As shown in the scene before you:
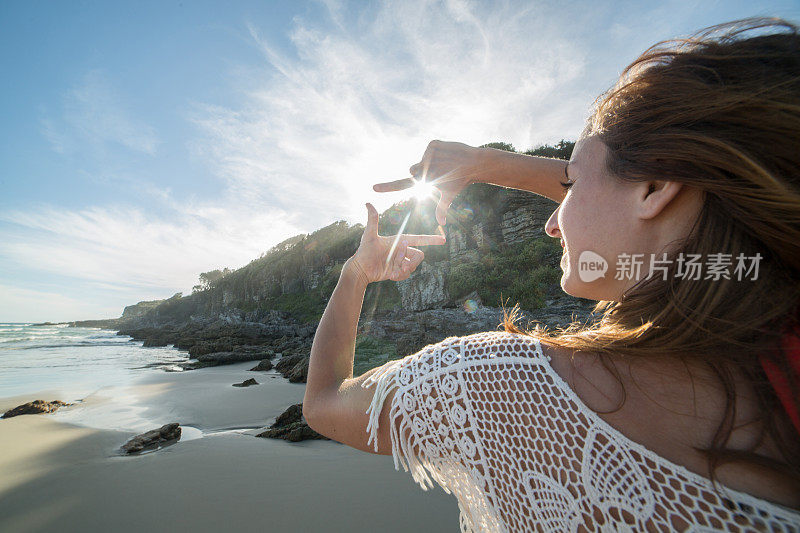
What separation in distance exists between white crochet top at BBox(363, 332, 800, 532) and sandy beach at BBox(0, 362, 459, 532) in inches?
65.6

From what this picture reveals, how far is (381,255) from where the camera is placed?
1454 mm

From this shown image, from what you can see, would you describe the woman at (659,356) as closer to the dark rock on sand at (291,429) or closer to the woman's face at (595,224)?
the woman's face at (595,224)

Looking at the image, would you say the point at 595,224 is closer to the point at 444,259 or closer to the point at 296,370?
the point at 296,370

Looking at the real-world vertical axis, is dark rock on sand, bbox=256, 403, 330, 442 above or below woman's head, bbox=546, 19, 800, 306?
below

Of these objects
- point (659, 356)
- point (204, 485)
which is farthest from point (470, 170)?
point (204, 485)

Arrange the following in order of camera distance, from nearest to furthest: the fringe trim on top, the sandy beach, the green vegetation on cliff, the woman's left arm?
the fringe trim on top → the woman's left arm → the sandy beach → the green vegetation on cliff

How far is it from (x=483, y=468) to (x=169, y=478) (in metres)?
2.98

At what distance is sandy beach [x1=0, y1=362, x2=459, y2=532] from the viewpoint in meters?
2.13

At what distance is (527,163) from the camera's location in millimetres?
1711

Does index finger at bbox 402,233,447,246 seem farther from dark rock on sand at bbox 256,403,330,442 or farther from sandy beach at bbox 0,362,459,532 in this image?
dark rock on sand at bbox 256,403,330,442

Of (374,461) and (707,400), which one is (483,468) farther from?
(374,461)

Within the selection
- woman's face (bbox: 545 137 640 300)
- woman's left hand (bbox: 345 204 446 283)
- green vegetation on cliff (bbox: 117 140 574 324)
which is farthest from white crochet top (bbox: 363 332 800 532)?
green vegetation on cliff (bbox: 117 140 574 324)

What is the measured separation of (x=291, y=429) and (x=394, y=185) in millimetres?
3035

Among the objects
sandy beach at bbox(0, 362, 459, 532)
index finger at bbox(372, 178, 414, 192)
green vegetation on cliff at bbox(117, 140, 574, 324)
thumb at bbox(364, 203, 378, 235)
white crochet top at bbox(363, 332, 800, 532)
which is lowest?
sandy beach at bbox(0, 362, 459, 532)
